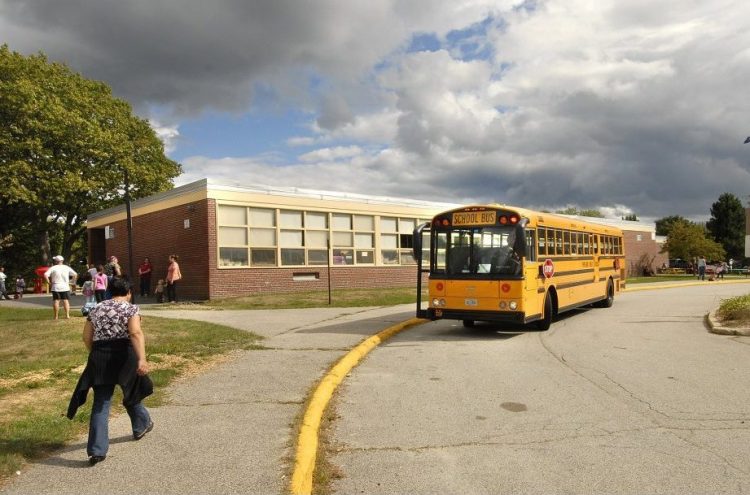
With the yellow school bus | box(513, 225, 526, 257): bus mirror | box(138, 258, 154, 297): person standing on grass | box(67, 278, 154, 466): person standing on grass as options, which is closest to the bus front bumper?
the yellow school bus

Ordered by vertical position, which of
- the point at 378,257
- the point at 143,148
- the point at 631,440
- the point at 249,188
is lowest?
the point at 631,440

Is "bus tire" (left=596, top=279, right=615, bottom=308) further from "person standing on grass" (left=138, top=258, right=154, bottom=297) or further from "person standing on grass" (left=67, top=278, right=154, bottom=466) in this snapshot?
"person standing on grass" (left=138, top=258, right=154, bottom=297)

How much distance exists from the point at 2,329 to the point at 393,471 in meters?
11.8

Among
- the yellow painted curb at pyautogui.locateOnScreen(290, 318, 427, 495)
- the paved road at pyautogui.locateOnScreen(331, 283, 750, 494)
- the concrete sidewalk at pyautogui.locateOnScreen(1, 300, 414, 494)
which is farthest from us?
the paved road at pyautogui.locateOnScreen(331, 283, 750, 494)

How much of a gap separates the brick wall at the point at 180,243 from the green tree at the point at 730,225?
7922 cm

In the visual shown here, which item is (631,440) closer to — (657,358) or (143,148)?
(657,358)

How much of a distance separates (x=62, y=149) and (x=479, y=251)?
101ft

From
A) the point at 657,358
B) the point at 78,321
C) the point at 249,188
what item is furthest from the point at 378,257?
the point at 657,358

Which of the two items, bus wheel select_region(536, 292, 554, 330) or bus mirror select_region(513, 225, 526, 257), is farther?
bus wheel select_region(536, 292, 554, 330)

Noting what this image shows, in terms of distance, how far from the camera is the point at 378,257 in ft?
93.4

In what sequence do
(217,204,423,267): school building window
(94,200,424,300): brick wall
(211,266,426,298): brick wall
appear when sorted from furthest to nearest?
(217,204,423,267): school building window
(211,266,426,298): brick wall
(94,200,424,300): brick wall

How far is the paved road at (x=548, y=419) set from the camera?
4.40 meters

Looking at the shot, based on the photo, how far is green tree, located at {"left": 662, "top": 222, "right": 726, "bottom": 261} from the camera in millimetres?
55438

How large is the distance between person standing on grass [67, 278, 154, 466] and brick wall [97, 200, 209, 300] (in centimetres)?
1763
